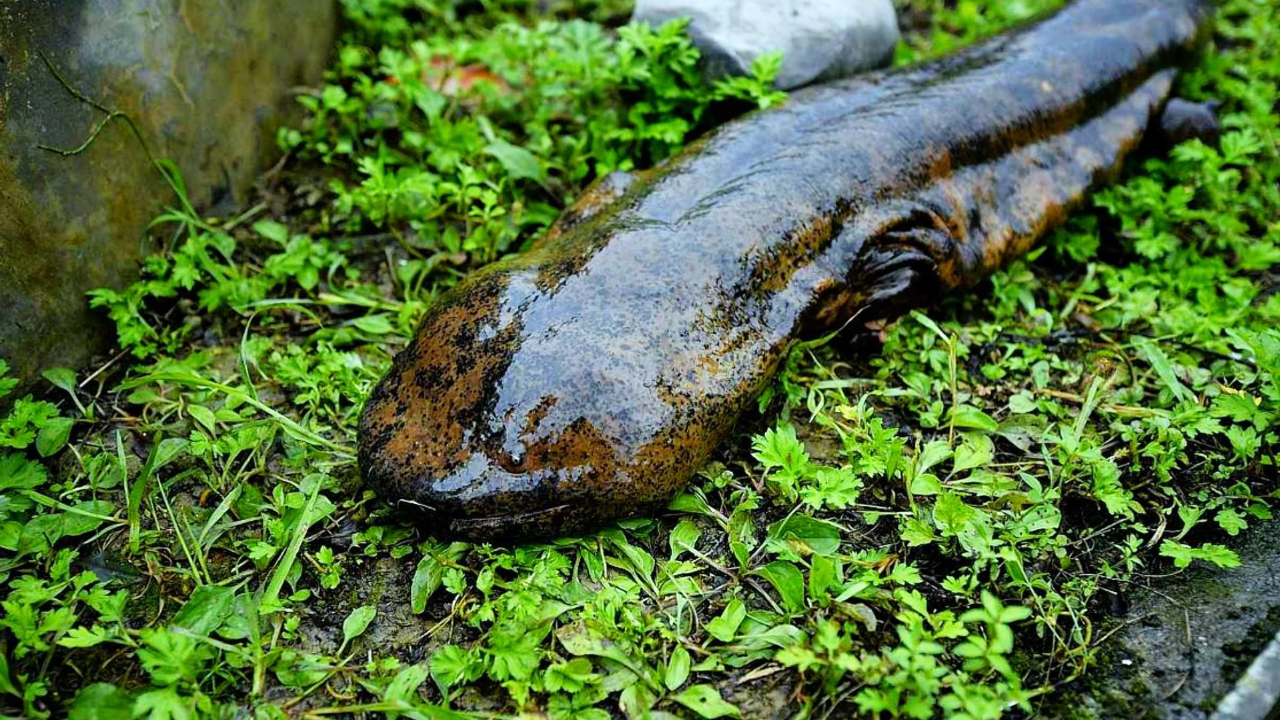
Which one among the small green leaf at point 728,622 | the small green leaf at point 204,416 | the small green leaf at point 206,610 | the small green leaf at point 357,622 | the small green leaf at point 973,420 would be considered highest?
Result: the small green leaf at point 204,416

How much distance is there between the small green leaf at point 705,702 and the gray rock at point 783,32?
3015 millimetres

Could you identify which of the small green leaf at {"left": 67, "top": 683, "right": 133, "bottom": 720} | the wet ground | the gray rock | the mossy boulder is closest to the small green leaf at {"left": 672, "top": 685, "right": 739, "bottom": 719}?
the wet ground

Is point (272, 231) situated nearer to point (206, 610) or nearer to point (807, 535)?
point (206, 610)

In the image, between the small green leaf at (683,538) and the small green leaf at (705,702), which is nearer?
the small green leaf at (705,702)

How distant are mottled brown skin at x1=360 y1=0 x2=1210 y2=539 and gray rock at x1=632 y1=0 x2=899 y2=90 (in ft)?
1.19

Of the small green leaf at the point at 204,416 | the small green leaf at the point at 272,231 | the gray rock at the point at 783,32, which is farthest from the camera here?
the gray rock at the point at 783,32

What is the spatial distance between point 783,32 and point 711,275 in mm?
1962

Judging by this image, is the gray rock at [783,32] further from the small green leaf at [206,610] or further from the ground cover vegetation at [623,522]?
the small green leaf at [206,610]

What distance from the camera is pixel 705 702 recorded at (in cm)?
267

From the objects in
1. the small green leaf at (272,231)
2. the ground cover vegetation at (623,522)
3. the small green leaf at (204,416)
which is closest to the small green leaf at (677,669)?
the ground cover vegetation at (623,522)

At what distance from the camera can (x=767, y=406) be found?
3605 mm

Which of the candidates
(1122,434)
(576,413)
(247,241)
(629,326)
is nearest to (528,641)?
(576,413)

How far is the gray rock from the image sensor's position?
4738mm

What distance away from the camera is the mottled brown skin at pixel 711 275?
3.01 metres
